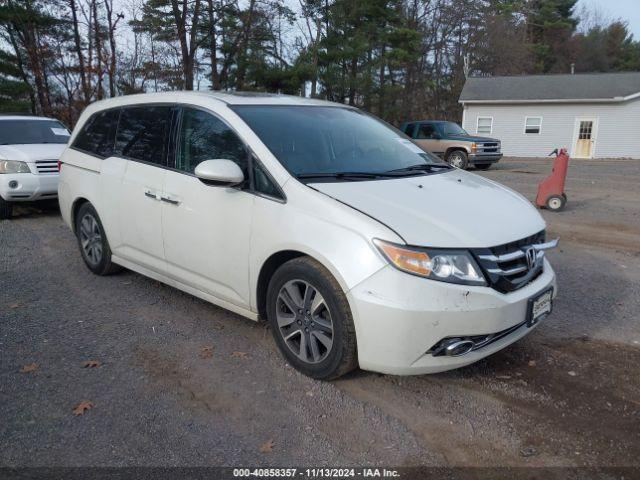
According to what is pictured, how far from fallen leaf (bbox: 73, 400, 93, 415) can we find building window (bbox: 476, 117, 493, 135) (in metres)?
29.2

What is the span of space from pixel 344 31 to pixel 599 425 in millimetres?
30450

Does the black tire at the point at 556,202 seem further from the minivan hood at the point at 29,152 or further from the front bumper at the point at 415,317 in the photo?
the minivan hood at the point at 29,152

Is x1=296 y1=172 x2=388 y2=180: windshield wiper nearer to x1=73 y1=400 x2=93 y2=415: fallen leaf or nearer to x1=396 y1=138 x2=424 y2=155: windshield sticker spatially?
x1=396 y1=138 x2=424 y2=155: windshield sticker

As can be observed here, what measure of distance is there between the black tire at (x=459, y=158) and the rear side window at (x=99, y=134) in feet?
51.2

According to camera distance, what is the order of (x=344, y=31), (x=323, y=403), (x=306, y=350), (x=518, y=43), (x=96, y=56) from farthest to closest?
(x=518, y=43) → (x=344, y=31) → (x=96, y=56) → (x=306, y=350) → (x=323, y=403)

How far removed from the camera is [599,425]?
9.66 feet

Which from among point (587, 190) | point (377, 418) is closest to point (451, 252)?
point (377, 418)

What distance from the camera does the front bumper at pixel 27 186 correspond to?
27.0 ft

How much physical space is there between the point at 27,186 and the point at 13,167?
0.37 m

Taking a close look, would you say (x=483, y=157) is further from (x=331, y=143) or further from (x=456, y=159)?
(x=331, y=143)

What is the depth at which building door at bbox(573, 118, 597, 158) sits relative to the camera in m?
27.1

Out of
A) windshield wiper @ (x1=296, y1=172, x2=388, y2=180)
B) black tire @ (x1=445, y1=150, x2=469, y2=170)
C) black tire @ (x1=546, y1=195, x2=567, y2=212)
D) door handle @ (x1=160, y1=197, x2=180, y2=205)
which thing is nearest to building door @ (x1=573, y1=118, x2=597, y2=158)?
black tire @ (x1=445, y1=150, x2=469, y2=170)

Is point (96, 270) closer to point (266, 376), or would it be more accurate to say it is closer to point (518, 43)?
point (266, 376)

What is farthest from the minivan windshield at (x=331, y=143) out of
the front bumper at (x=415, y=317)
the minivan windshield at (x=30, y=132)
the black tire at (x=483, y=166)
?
the black tire at (x=483, y=166)
